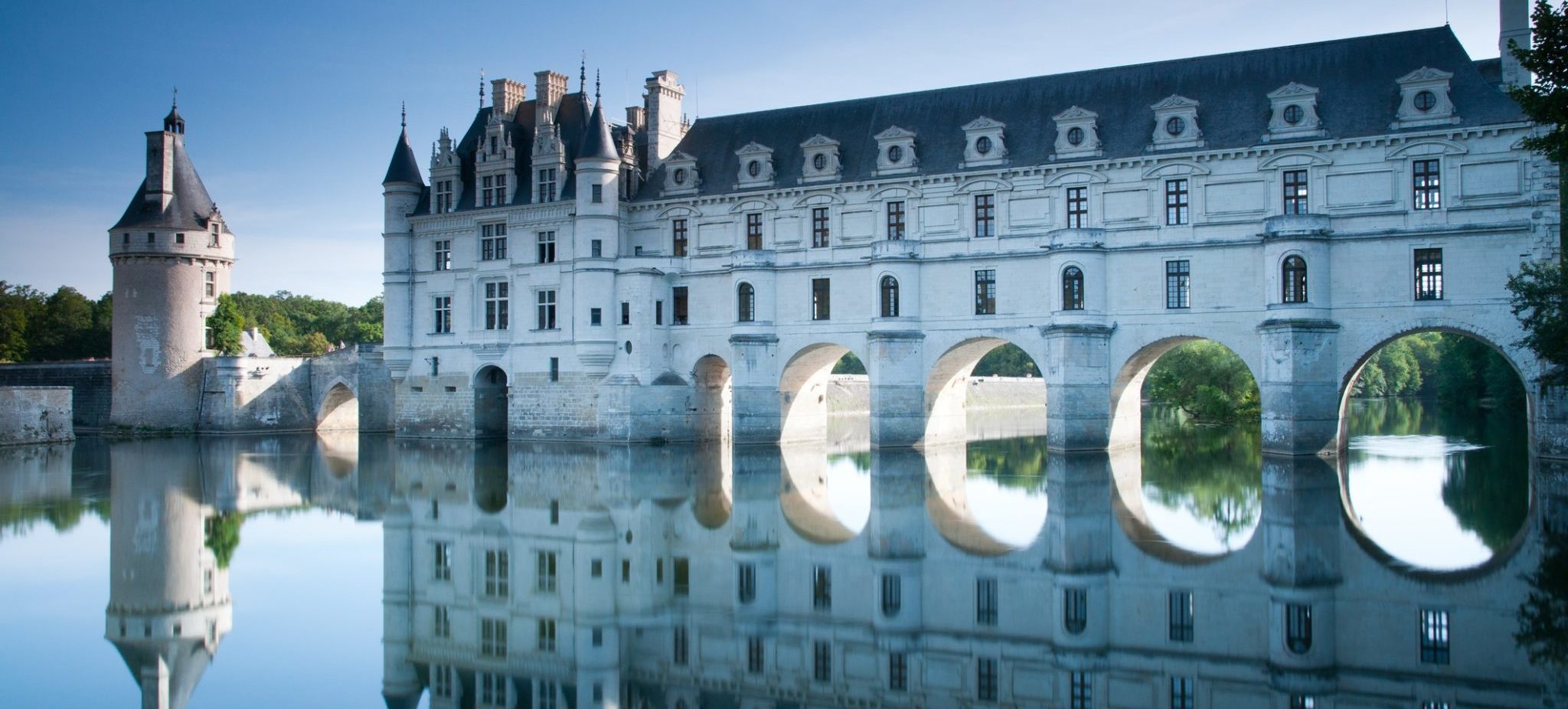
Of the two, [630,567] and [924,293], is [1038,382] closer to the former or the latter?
[924,293]

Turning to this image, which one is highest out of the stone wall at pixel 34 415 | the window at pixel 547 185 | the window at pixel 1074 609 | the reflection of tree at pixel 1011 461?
the window at pixel 547 185

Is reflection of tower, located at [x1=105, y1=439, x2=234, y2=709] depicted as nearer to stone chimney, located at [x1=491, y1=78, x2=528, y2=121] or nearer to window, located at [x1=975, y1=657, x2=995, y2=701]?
window, located at [x1=975, y1=657, x2=995, y2=701]

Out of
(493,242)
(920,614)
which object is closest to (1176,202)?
(920,614)

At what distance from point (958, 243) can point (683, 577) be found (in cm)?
2104

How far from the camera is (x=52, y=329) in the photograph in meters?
68.0

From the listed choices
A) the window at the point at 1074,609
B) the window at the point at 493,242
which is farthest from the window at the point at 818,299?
the window at the point at 1074,609

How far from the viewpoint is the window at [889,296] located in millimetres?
35656

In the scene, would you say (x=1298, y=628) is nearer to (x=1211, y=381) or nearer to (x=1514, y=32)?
(x=1514, y=32)

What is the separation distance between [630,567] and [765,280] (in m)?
21.8

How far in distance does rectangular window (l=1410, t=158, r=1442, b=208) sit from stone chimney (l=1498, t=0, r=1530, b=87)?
9.23 ft

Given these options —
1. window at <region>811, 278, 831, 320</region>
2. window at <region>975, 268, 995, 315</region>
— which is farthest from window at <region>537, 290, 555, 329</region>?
window at <region>975, 268, 995, 315</region>

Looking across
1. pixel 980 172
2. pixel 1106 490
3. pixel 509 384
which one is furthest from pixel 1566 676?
pixel 509 384

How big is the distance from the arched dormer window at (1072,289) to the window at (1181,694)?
2326 centimetres

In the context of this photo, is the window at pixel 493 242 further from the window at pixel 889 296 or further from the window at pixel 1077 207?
the window at pixel 1077 207
